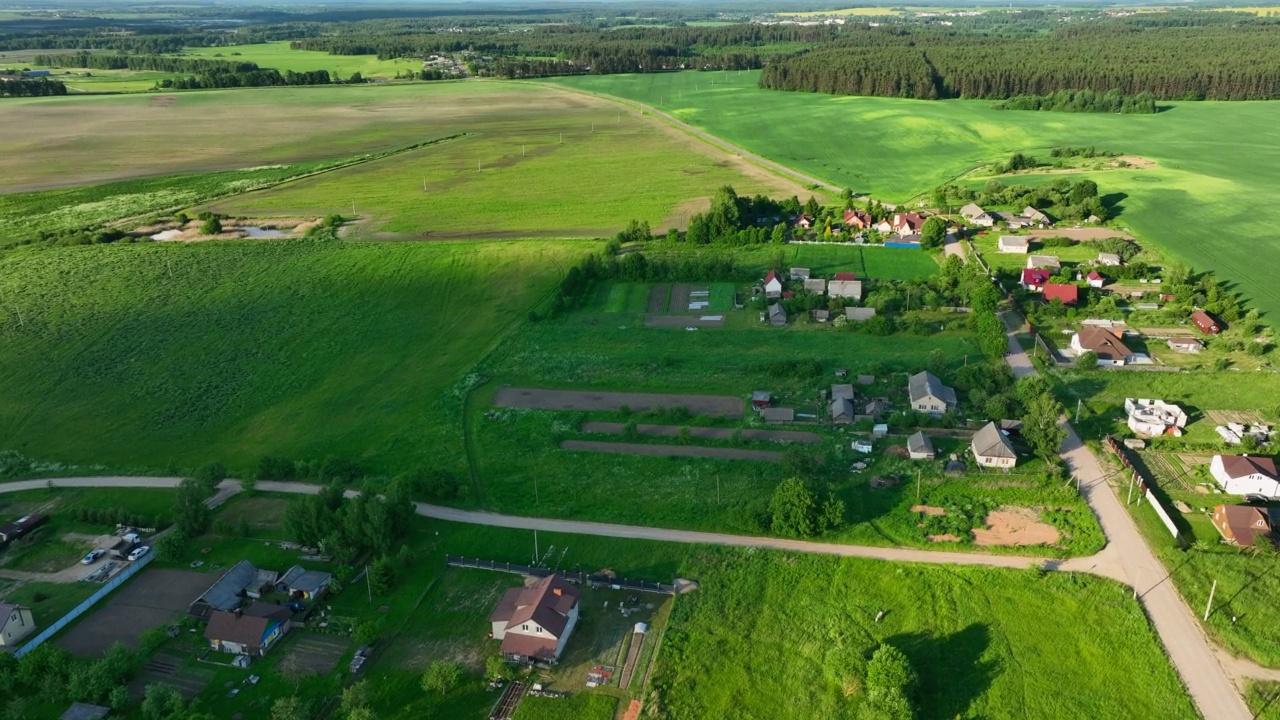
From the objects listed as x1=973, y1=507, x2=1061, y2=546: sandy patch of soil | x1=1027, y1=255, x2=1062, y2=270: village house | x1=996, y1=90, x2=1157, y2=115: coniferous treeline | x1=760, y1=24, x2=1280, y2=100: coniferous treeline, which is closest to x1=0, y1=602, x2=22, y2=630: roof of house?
x1=973, y1=507, x2=1061, y2=546: sandy patch of soil

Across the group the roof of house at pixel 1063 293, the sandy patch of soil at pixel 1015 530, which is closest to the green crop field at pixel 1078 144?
the roof of house at pixel 1063 293

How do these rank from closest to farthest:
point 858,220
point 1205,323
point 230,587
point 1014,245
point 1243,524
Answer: point 230,587
point 1243,524
point 1205,323
point 1014,245
point 858,220

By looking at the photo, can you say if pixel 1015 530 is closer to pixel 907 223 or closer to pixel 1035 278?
pixel 1035 278

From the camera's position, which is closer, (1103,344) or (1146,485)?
(1146,485)

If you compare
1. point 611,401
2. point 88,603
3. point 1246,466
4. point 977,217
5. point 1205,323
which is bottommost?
point 88,603

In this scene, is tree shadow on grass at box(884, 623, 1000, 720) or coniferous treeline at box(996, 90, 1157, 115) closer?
tree shadow on grass at box(884, 623, 1000, 720)

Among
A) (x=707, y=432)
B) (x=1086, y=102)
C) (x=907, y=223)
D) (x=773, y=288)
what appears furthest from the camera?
(x=1086, y=102)

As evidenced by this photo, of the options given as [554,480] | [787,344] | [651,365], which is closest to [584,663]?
[554,480]

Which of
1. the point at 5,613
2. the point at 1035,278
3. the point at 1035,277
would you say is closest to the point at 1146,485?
the point at 1035,278

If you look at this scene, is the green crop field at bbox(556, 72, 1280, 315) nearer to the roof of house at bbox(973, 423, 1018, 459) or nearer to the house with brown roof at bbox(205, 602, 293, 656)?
the roof of house at bbox(973, 423, 1018, 459)
